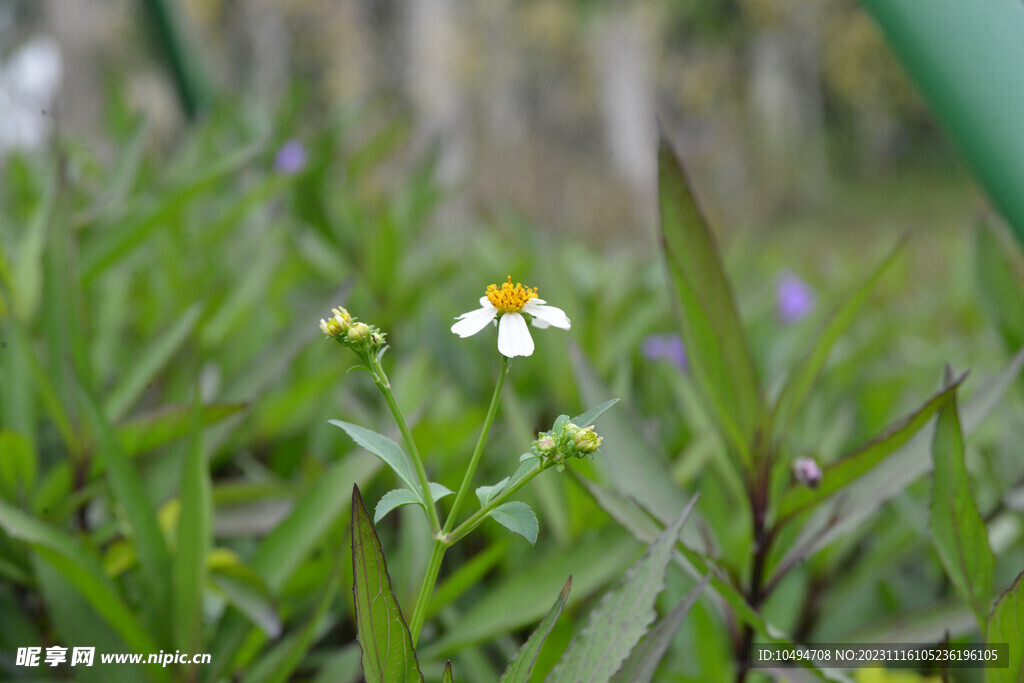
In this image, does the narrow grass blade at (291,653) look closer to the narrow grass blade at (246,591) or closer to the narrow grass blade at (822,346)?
the narrow grass blade at (246,591)

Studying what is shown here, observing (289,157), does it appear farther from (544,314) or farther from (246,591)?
(544,314)

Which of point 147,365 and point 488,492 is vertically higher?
point 147,365

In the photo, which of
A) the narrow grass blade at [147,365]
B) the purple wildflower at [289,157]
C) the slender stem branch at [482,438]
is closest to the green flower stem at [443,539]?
the slender stem branch at [482,438]

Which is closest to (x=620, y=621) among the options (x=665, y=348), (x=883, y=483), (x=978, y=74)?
(x=883, y=483)

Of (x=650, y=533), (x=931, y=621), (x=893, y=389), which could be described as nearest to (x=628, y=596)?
(x=650, y=533)

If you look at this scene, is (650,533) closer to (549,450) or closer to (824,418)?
(549,450)
